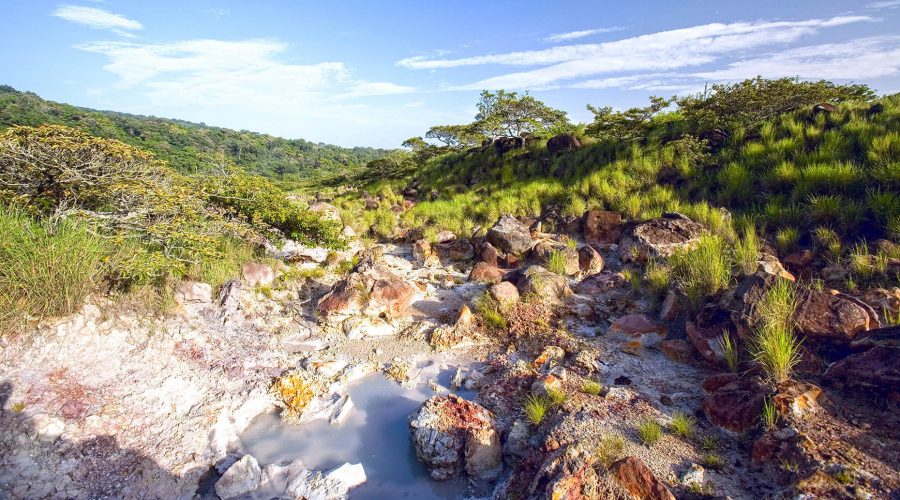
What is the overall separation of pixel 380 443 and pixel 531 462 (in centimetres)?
134

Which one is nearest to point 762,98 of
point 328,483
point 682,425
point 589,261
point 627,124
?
point 627,124

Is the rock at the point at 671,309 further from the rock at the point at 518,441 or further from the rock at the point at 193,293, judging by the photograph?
the rock at the point at 193,293

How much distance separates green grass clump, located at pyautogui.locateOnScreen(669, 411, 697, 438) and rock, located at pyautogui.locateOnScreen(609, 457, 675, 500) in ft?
2.70

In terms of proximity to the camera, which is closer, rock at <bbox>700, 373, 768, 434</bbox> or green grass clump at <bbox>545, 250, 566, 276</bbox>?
rock at <bbox>700, 373, 768, 434</bbox>

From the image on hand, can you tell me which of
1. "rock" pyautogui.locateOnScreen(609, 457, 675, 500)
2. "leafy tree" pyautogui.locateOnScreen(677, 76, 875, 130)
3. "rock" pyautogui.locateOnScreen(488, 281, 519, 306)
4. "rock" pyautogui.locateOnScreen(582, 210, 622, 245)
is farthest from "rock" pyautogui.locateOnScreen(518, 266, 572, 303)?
"leafy tree" pyautogui.locateOnScreen(677, 76, 875, 130)

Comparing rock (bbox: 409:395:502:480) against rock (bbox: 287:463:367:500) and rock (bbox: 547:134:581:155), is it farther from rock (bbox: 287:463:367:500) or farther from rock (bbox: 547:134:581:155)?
rock (bbox: 547:134:581:155)

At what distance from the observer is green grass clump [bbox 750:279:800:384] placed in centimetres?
317

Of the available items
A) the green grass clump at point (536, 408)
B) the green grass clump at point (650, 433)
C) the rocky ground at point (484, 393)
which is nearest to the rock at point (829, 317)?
the rocky ground at point (484, 393)

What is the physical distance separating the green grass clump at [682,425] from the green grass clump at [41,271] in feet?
16.9

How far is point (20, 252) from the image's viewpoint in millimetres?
3875

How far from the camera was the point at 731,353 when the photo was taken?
12.0 ft

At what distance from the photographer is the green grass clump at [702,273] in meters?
4.68

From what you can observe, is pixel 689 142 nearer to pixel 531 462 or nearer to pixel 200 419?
pixel 531 462

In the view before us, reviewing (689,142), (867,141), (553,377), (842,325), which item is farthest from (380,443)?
(689,142)
